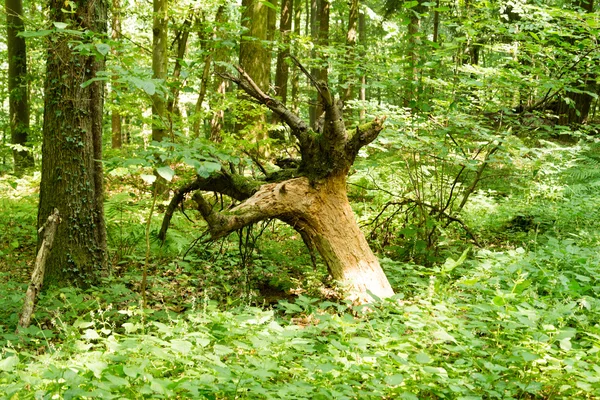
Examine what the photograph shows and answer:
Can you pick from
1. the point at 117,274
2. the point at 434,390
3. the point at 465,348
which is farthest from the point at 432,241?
the point at 117,274

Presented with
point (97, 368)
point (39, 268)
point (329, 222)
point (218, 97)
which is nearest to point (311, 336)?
point (329, 222)

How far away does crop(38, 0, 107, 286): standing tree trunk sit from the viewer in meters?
5.04

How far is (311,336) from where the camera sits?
3730mm

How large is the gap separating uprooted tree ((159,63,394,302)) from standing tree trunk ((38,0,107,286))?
5.64ft

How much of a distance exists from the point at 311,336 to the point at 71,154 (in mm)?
3335

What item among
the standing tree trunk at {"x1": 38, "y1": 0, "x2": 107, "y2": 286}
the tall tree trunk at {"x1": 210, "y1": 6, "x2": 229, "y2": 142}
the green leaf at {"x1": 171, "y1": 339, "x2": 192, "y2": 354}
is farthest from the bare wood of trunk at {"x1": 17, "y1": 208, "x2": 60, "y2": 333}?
the tall tree trunk at {"x1": 210, "y1": 6, "x2": 229, "y2": 142}

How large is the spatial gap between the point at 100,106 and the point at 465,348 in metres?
4.58

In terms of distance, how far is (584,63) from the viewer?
18.7 ft

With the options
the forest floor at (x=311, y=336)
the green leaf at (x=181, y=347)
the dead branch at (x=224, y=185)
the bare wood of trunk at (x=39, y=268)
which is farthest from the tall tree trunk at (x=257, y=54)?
the green leaf at (x=181, y=347)

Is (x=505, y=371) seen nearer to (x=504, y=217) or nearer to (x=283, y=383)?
(x=283, y=383)

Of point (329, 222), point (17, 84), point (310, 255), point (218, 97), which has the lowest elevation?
point (310, 255)

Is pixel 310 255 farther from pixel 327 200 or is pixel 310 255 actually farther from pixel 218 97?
pixel 218 97

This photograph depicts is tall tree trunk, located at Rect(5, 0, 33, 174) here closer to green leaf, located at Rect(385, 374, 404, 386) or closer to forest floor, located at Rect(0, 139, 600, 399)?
forest floor, located at Rect(0, 139, 600, 399)

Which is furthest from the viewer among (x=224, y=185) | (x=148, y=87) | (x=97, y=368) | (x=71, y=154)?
(x=224, y=185)
